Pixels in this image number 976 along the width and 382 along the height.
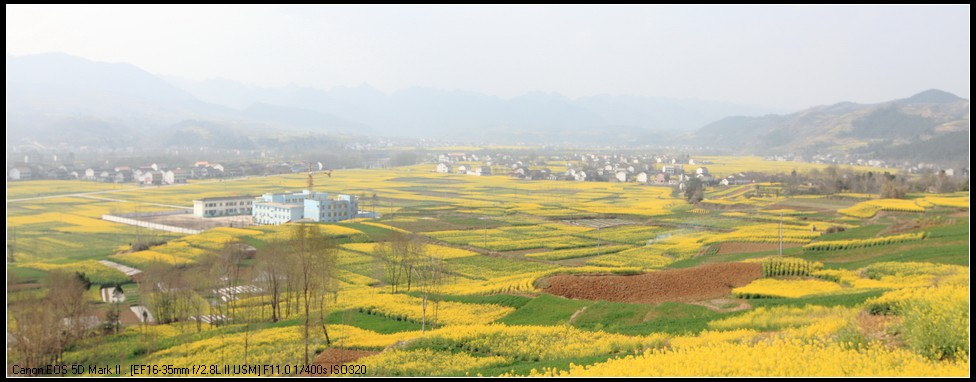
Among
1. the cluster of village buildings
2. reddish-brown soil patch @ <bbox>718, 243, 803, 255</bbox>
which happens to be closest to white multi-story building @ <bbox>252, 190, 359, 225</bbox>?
reddish-brown soil patch @ <bbox>718, 243, 803, 255</bbox>

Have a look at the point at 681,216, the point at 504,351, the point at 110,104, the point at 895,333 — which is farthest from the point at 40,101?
Result: the point at 895,333

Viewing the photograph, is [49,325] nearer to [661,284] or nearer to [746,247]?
[661,284]

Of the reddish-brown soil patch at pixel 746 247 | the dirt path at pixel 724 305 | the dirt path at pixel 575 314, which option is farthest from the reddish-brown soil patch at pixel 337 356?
the reddish-brown soil patch at pixel 746 247

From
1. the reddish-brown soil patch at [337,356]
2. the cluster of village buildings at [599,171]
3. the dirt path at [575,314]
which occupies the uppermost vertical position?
the cluster of village buildings at [599,171]

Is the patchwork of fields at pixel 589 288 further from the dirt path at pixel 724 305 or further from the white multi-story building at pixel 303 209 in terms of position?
the white multi-story building at pixel 303 209

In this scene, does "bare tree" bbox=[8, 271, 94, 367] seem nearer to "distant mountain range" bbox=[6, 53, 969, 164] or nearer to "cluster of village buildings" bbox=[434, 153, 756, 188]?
"distant mountain range" bbox=[6, 53, 969, 164]

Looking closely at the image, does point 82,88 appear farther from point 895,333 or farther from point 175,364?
point 895,333
